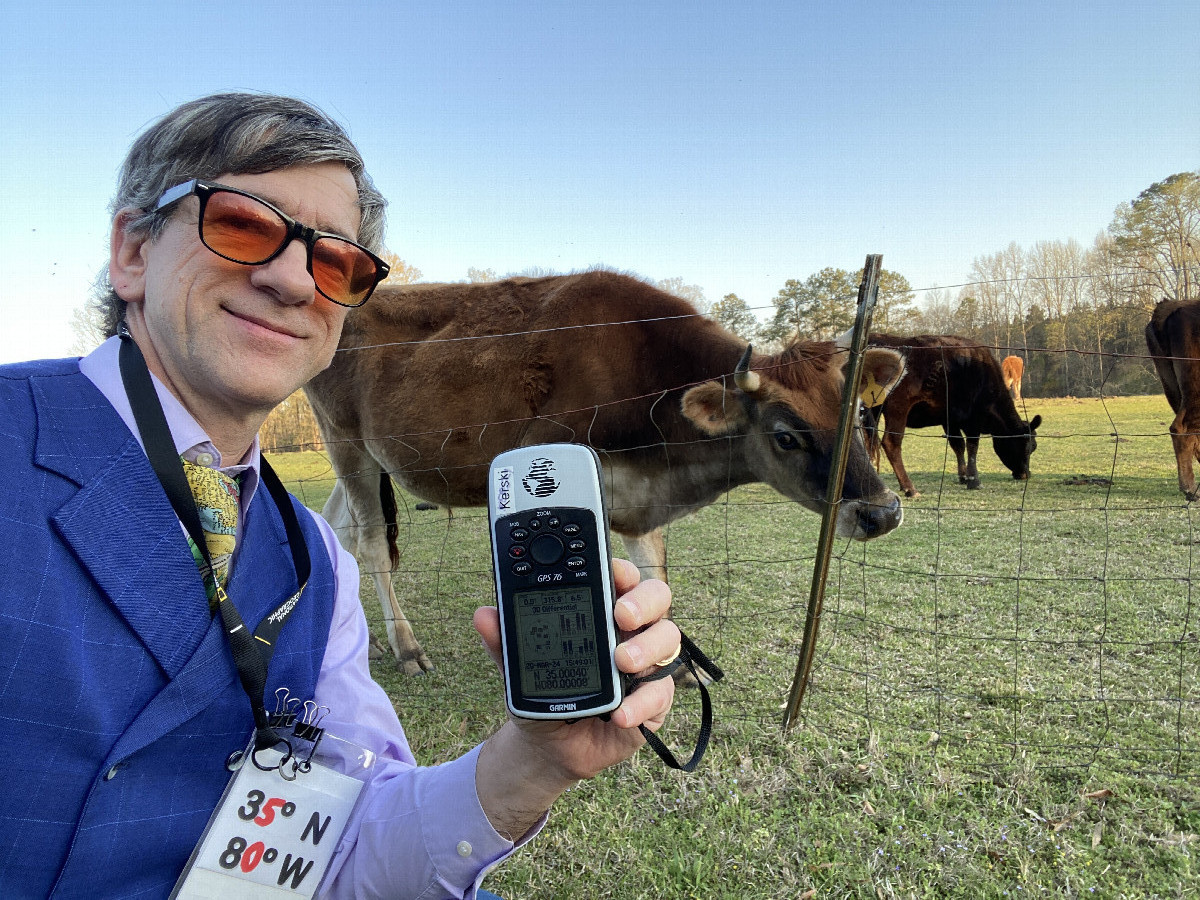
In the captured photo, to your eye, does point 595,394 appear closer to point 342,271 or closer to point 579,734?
point 342,271

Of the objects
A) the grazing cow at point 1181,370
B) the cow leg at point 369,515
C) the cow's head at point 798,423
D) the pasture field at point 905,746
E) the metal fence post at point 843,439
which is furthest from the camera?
the grazing cow at point 1181,370

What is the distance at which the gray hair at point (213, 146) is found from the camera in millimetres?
1308

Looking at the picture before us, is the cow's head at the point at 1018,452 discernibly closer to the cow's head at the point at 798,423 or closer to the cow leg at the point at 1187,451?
the cow leg at the point at 1187,451

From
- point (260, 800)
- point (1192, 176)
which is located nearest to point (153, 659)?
point (260, 800)

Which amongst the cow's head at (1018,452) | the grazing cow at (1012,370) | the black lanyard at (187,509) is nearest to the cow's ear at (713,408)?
the black lanyard at (187,509)

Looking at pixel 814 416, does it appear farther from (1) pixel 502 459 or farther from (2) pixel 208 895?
(2) pixel 208 895

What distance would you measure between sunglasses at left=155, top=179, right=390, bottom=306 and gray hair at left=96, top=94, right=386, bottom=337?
0.06 m

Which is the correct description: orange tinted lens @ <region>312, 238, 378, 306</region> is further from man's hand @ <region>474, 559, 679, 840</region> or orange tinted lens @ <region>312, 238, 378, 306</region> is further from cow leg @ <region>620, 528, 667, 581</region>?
cow leg @ <region>620, 528, 667, 581</region>

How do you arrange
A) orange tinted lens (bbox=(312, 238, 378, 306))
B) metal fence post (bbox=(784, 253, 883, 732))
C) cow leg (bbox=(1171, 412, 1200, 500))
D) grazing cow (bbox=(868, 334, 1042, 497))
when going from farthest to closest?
grazing cow (bbox=(868, 334, 1042, 497)) → cow leg (bbox=(1171, 412, 1200, 500)) → metal fence post (bbox=(784, 253, 883, 732)) → orange tinted lens (bbox=(312, 238, 378, 306))

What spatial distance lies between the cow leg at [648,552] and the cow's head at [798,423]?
0.90 meters

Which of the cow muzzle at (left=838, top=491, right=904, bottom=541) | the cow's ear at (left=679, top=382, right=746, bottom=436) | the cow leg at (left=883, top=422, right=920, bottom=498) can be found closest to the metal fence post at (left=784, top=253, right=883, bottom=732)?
the cow muzzle at (left=838, top=491, right=904, bottom=541)

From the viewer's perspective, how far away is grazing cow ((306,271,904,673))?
4145mm

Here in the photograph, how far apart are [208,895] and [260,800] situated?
0.14m

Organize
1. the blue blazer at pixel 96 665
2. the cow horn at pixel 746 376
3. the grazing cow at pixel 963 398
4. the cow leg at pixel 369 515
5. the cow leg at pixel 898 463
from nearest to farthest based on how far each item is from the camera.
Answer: the blue blazer at pixel 96 665, the cow horn at pixel 746 376, the cow leg at pixel 369 515, the cow leg at pixel 898 463, the grazing cow at pixel 963 398
